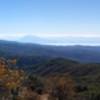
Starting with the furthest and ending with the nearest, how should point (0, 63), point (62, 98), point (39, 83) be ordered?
point (39, 83), point (62, 98), point (0, 63)

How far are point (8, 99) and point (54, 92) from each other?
37.7 m

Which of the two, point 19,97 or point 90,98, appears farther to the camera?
point 90,98

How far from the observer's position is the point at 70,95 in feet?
246

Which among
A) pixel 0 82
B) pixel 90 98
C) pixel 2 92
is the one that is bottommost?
pixel 90 98

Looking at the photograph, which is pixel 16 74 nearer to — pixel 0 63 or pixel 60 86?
pixel 0 63

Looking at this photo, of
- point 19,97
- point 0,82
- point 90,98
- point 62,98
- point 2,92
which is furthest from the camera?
point 90,98

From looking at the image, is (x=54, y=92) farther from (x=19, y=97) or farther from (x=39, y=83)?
(x=19, y=97)

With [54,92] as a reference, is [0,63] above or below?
above

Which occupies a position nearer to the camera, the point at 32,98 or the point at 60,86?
the point at 32,98

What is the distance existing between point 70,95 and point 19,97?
125 ft

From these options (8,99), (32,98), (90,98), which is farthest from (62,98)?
(8,99)

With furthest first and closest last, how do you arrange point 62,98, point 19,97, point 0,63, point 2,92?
point 62,98, point 2,92, point 19,97, point 0,63

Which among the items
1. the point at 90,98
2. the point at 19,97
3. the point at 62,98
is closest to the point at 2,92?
the point at 19,97

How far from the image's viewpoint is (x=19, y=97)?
3831 centimetres
